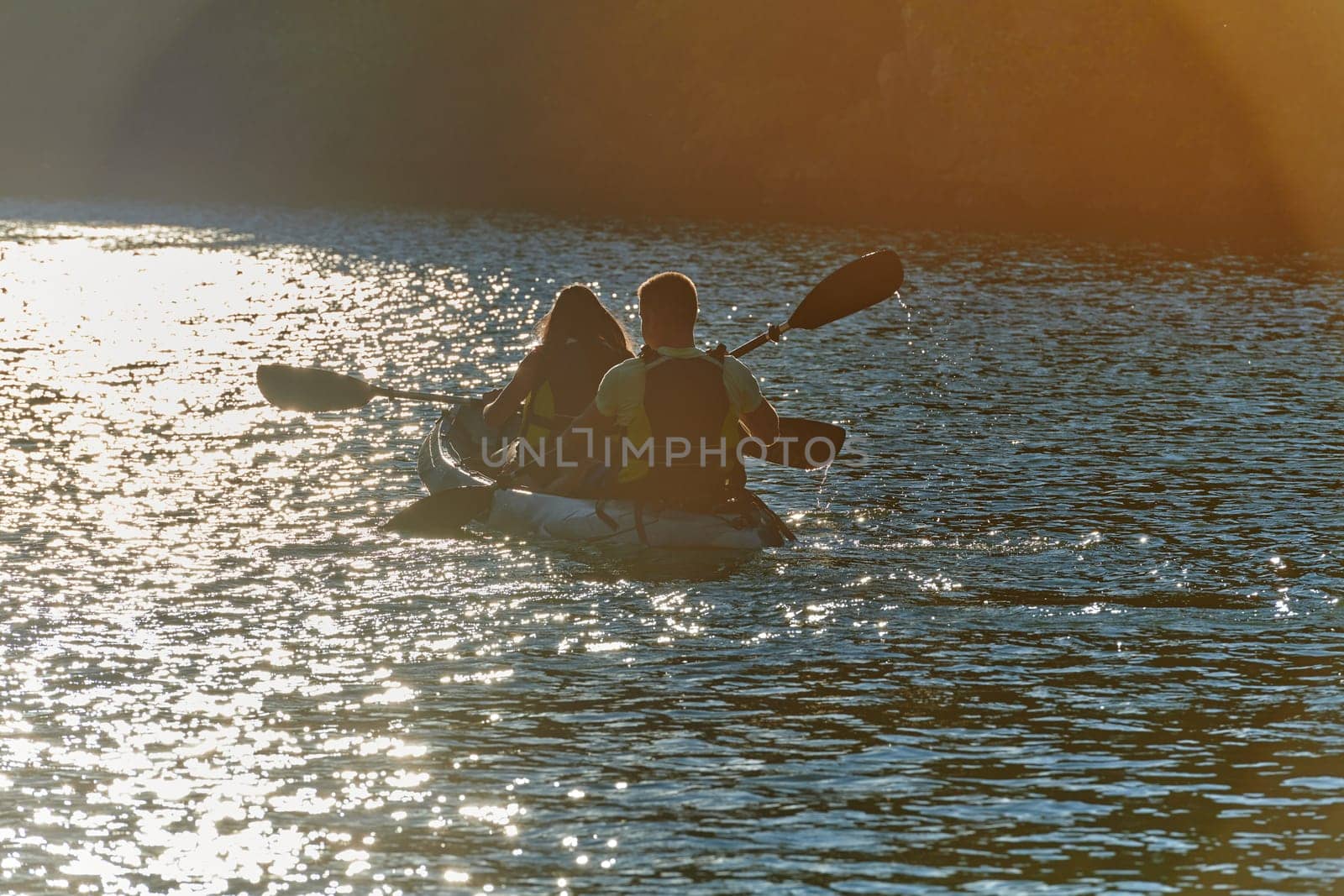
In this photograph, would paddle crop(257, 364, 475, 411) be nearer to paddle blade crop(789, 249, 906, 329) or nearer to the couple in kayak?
the couple in kayak

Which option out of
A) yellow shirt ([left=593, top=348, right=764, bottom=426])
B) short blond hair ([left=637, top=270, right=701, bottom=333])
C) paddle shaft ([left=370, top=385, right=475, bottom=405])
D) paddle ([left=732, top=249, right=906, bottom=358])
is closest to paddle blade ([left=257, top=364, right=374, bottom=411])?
paddle shaft ([left=370, top=385, right=475, bottom=405])

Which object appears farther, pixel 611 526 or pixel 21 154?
pixel 21 154

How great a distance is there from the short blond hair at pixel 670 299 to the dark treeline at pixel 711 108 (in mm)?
35052

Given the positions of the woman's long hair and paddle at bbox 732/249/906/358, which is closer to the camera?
the woman's long hair

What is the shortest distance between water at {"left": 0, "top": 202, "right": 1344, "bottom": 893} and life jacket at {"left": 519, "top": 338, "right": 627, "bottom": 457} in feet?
3.37

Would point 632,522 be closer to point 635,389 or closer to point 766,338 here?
point 635,389

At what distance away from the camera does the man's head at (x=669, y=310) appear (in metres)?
11.2

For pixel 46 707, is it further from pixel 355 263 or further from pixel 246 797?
pixel 355 263

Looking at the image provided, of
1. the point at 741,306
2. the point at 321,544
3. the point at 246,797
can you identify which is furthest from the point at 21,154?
the point at 246,797

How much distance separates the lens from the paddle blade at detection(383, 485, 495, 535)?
1279 centimetres

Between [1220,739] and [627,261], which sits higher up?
[627,261]

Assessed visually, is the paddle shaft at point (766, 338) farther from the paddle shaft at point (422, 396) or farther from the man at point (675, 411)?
the paddle shaft at point (422, 396)

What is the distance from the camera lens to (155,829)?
23.8 feet

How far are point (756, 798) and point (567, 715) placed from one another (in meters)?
1.41
